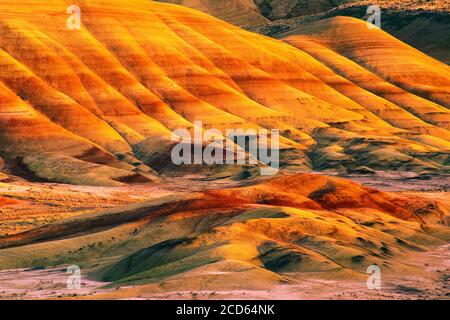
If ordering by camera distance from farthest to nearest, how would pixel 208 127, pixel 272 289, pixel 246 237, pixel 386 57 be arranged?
pixel 386 57 < pixel 208 127 < pixel 246 237 < pixel 272 289

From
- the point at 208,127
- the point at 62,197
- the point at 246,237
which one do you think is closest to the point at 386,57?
the point at 208,127

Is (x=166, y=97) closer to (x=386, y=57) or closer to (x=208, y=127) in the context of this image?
(x=208, y=127)

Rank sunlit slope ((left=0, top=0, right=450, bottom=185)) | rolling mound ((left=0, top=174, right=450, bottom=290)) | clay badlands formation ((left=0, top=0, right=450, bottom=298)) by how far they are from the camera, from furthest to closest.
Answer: sunlit slope ((left=0, top=0, right=450, bottom=185)), clay badlands formation ((left=0, top=0, right=450, bottom=298)), rolling mound ((left=0, top=174, right=450, bottom=290))

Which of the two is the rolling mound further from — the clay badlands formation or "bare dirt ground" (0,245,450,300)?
"bare dirt ground" (0,245,450,300)

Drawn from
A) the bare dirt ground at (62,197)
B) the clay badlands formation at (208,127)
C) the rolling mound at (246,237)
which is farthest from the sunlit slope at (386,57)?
the rolling mound at (246,237)

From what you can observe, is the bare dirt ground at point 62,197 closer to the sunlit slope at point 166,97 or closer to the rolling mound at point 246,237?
the sunlit slope at point 166,97

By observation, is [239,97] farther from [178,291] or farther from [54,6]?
[178,291]

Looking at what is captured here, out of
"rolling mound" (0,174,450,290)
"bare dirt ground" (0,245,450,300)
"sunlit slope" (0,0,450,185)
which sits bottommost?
"bare dirt ground" (0,245,450,300)

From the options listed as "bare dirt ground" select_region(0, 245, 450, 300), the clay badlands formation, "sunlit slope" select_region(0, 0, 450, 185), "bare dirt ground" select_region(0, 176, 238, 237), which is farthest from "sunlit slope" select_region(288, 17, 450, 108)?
"bare dirt ground" select_region(0, 245, 450, 300)
